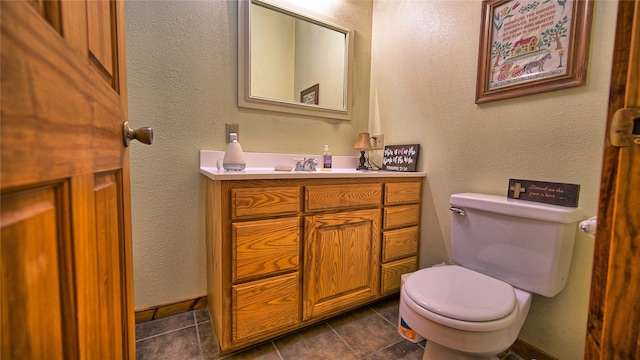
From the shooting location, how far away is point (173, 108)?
1404 millimetres

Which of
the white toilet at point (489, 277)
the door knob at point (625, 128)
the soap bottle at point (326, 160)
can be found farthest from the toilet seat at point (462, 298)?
the soap bottle at point (326, 160)

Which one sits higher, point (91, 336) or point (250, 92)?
point (250, 92)

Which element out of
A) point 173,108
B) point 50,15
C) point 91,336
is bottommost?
point 91,336

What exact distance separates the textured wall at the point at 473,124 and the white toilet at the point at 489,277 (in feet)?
0.51

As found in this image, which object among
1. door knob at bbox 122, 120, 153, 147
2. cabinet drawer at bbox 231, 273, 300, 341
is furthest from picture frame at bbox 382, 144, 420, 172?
door knob at bbox 122, 120, 153, 147

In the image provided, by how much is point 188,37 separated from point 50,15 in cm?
133

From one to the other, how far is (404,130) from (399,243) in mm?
746

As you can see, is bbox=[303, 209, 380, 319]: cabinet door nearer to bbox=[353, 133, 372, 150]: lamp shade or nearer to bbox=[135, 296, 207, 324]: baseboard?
bbox=[353, 133, 372, 150]: lamp shade

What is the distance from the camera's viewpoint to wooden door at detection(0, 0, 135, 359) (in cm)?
24

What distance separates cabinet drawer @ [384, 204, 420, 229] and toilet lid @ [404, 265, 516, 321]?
1.38 feet

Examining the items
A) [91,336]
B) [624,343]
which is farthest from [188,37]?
[624,343]

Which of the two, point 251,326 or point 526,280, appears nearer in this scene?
point 526,280

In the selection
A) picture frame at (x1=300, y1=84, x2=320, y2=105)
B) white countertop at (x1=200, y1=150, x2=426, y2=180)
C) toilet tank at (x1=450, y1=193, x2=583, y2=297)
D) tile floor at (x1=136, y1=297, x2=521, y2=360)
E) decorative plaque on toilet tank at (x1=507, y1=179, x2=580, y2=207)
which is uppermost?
picture frame at (x1=300, y1=84, x2=320, y2=105)

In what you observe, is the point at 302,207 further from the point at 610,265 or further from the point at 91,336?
the point at 610,265
